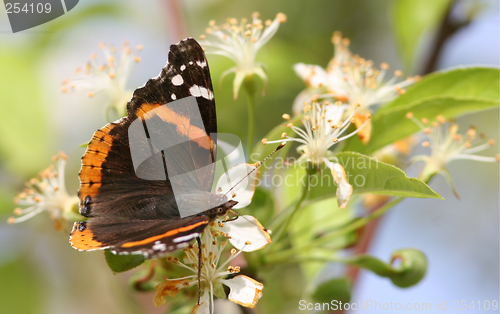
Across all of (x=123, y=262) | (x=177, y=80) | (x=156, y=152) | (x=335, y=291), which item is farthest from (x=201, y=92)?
(x=335, y=291)

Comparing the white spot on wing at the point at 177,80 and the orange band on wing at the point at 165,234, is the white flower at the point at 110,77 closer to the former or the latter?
the white spot on wing at the point at 177,80

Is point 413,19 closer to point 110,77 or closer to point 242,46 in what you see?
point 242,46

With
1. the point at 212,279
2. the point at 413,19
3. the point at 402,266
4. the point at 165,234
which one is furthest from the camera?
the point at 413,19

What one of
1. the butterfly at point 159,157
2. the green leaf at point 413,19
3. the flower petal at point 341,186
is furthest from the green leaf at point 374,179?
the green leaf at point 413,19

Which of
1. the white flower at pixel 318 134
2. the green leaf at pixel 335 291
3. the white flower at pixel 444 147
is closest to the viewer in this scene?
the white flower at pixel 318 134

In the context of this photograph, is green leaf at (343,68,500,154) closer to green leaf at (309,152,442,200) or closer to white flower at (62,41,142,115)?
green leaf at (309,152,442,200)

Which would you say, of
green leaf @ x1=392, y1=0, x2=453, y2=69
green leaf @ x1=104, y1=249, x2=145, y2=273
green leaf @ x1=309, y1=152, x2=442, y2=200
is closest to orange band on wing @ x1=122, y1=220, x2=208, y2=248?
green leaf @ x1=104, y1=249, x2=145, y2=273
